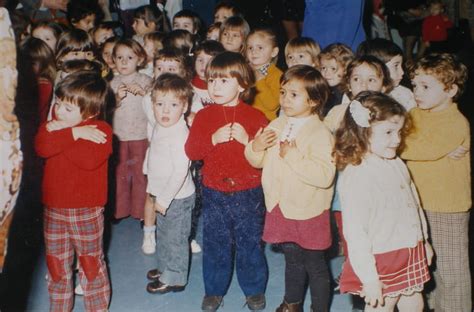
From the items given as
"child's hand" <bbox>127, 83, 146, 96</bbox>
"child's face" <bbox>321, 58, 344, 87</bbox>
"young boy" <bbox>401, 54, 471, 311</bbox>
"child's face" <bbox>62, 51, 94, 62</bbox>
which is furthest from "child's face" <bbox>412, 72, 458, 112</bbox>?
"child's face" <bbox>62, 51, 94, 62</bbox>

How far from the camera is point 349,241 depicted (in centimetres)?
250

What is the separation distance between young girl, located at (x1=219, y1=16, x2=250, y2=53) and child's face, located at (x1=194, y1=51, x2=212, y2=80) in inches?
21.1

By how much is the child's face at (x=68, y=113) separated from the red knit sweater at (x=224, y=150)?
2.09ft

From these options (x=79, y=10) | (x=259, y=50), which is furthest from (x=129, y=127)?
(x=79, y=10)

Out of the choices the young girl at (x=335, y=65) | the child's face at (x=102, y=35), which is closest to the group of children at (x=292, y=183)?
the young girl at (x=335, y=65)

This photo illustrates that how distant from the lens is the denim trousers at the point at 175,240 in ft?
10.8

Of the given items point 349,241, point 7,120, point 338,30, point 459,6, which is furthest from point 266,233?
point 459,6

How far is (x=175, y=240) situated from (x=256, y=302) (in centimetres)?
63

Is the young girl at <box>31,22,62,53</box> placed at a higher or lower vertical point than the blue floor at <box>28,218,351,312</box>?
higher

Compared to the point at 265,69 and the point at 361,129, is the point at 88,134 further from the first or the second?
the point at 265,69

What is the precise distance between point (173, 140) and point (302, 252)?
1017mm

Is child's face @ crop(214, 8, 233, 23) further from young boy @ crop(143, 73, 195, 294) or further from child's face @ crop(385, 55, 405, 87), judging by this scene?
young boy @ crop(143, 73, 195, 294)

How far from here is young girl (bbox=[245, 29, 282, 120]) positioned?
3896mm

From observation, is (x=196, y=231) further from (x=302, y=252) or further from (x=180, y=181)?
(x=302, y=252)
